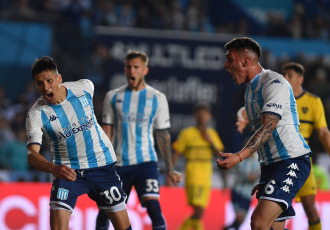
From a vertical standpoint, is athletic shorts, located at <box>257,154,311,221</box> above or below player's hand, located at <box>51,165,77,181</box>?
below

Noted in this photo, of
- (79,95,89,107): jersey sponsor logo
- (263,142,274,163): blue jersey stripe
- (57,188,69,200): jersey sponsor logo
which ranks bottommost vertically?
(57,188,69,200): jersey sponsor logo

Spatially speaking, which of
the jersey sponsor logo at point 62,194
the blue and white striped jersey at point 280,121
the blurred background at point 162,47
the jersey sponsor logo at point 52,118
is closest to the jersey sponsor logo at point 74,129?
the jersey sponsor logo at point 52,118

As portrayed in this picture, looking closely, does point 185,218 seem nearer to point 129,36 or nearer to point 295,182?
point 129,36

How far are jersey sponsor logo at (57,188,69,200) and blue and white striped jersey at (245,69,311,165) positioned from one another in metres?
1.86

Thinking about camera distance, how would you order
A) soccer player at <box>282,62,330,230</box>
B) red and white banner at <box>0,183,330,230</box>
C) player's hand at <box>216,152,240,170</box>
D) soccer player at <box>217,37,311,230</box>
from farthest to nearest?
red and white banner at <box>0,183,330,230</box>
soccer player at <box>282,62,330,230</box>
soccer player at <box>217,37,311,230</box>
player's hand at <box>216,152,240,170</box>

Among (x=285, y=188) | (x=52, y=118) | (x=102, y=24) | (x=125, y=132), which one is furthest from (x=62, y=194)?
(x=102, y=24)

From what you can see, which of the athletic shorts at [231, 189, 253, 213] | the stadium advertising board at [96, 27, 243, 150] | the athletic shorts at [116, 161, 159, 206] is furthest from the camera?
the stadium advertising board at [96, 27, 243, 150]

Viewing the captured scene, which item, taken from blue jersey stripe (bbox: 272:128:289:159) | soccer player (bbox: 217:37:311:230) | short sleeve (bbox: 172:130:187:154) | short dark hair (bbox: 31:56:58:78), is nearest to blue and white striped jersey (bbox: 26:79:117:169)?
short dark hair (bbox: 31:56:58:78)

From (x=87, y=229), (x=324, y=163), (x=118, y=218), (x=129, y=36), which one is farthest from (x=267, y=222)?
(x=324, y=163)

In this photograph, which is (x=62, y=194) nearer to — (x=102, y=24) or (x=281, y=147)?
(x=281, y=147)

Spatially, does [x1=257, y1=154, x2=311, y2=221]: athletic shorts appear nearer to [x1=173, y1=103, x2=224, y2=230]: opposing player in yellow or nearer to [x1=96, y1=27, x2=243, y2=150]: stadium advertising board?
[x1=173, y1=103, x2=224, y2=230]: opposing player in yellow

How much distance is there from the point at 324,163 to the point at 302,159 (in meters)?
8.58

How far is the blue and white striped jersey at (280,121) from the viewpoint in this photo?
→ 5.64 m

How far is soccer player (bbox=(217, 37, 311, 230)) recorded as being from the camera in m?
5.53
